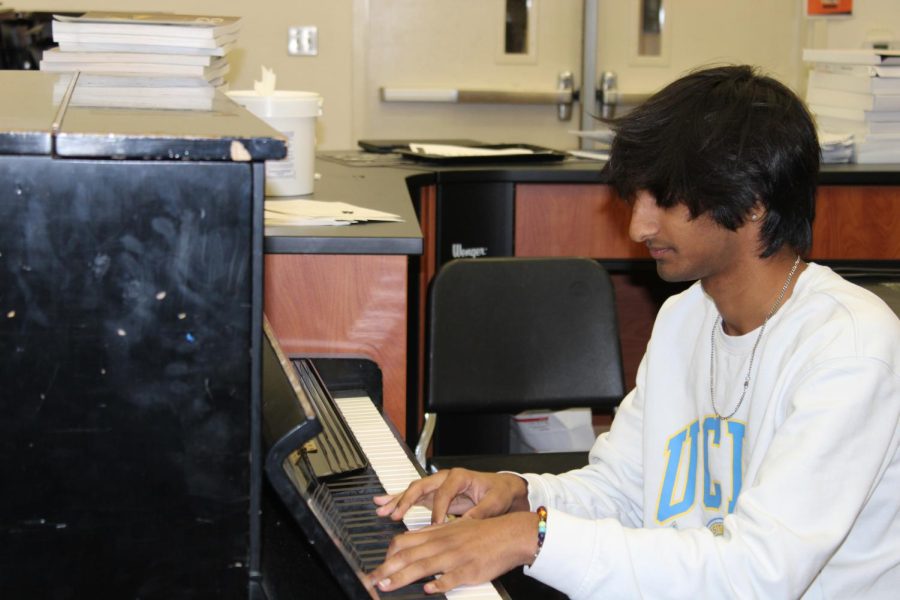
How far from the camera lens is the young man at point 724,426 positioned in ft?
3.54

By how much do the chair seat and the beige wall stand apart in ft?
8.46

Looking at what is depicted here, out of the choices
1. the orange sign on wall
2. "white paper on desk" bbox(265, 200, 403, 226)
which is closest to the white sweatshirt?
"white paper on desk" bbox(265, 200, 403, 226)

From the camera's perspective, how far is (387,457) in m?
1.35

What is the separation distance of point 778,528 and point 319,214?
104cm

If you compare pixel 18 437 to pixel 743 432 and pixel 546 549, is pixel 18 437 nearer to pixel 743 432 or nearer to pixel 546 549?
pixel 546 549

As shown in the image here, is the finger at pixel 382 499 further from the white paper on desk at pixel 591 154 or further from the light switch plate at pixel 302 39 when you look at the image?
the light switch plate at pixel 302 39

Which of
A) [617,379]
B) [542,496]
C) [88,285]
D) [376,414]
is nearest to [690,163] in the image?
[542,496]

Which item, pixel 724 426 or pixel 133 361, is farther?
pixel 724 426

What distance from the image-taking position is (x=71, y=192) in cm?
80

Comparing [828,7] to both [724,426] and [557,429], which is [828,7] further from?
[724,426]

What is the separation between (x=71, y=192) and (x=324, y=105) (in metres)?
3.75

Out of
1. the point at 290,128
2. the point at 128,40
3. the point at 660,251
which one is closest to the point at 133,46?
the point at 128,40

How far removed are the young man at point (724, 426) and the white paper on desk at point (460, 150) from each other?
60.7 inches

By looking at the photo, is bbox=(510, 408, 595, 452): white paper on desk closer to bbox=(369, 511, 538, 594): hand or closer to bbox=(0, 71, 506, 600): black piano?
bbox=(369, 511, 538, 594): hand
